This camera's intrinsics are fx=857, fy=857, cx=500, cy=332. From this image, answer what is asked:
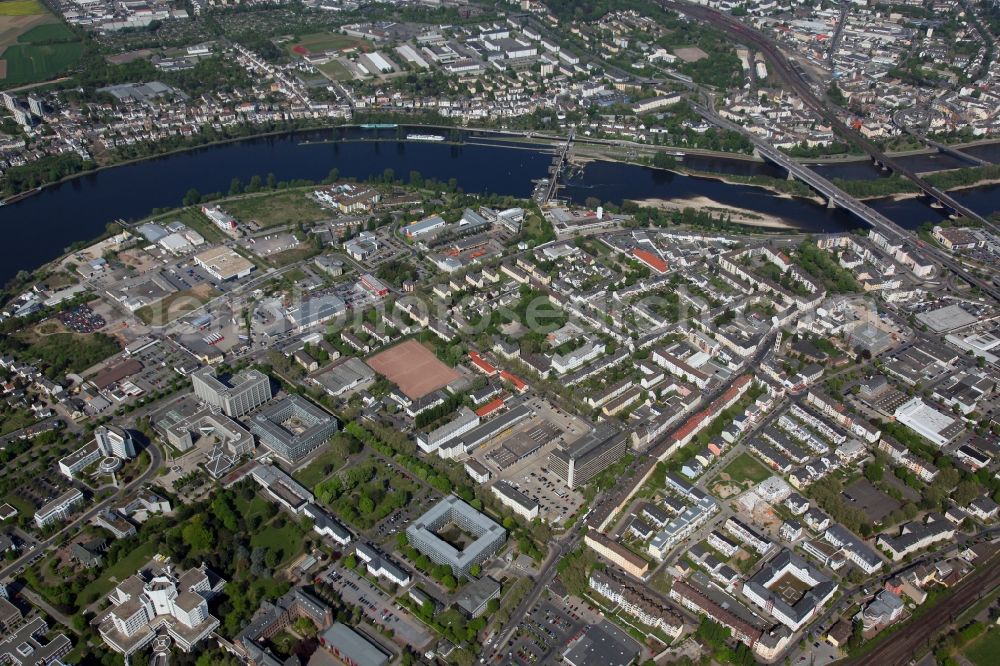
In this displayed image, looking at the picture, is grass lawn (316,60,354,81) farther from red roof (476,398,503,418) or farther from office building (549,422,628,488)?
office building (549,422,628,488)

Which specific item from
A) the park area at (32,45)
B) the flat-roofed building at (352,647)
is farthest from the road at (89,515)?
the park area at (32,45)

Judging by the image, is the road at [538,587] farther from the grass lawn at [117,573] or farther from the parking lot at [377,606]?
the grass lawn at [117,573]

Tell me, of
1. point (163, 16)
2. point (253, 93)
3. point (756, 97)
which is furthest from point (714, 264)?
→ point (163, 16)

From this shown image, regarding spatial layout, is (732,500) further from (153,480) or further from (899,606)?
(153,480)

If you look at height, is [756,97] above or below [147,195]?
above

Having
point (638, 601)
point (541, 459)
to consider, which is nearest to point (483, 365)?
point (541, 459)

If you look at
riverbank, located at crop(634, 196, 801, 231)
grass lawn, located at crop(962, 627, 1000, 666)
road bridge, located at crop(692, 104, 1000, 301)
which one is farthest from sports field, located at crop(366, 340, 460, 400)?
road bridge, located at crop(692, 104, 1000, 301)
